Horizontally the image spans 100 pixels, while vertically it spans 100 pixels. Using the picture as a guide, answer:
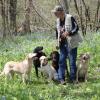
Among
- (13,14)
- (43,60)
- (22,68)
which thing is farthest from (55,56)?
(13,14)

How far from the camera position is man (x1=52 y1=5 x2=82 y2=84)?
31.0 feet

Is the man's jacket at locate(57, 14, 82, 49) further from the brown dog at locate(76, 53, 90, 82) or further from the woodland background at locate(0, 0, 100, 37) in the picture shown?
the woodland background at locate(0, 0, 100, 37)

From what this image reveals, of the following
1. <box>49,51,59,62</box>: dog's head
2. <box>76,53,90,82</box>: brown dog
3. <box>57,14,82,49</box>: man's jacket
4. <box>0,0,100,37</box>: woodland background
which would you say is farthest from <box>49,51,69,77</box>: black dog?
<box>0,0,100,37</box>: woodland background

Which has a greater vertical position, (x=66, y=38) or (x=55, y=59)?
(x=66, y=38)

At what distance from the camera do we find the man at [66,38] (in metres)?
9.43

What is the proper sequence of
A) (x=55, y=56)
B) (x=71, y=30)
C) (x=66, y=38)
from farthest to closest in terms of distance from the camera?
(x=55, y=56)
(x=66, y=38)
(x=71, y=30)

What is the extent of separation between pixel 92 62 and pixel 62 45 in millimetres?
2770

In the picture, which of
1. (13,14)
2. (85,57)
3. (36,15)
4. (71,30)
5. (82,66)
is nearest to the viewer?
(71,30)

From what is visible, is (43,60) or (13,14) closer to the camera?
(43,60)

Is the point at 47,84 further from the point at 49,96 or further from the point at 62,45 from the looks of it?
the point at 49,96

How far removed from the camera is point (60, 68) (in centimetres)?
1002

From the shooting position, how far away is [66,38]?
9.73 meters

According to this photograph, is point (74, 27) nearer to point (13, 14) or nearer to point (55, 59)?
point (55, 59)

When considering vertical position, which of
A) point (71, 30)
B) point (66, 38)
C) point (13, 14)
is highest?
point (71, 30)
